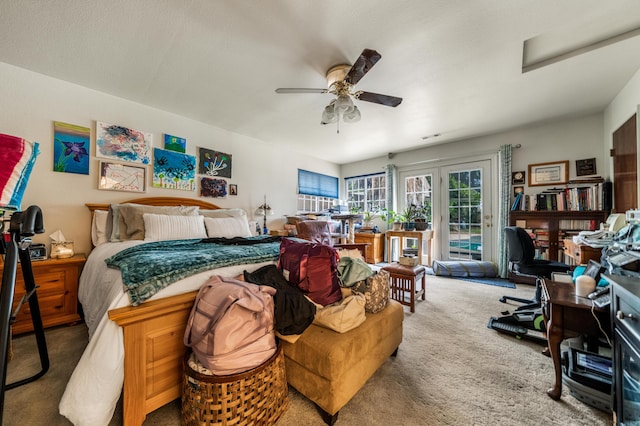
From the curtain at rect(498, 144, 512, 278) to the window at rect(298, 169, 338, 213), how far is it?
10.8 ft

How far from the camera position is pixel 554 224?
3.25 metres

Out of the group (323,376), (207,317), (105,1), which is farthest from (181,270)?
(105,1)

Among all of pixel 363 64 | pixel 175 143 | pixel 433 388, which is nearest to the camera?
pixel 433 388

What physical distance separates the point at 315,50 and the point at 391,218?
376cm

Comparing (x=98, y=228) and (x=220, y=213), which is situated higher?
(x=220, y=213)

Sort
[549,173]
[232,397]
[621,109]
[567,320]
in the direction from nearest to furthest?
[232,397] → [567,320] → [621,109] → [549,173]

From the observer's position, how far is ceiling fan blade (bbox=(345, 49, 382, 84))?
5.11 ft

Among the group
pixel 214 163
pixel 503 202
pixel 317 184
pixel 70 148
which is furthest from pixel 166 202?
pixel 503 202

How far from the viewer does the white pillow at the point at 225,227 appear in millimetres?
2717

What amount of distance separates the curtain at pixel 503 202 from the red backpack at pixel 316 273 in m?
3.52

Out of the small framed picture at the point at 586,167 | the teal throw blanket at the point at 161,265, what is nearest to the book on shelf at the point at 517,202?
the small framed picture at the point at 586,167

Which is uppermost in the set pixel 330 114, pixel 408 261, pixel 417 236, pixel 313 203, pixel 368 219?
pixel 330 114

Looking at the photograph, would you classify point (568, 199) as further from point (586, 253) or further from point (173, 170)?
point (173, 170)

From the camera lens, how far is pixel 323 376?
44.9 inches
